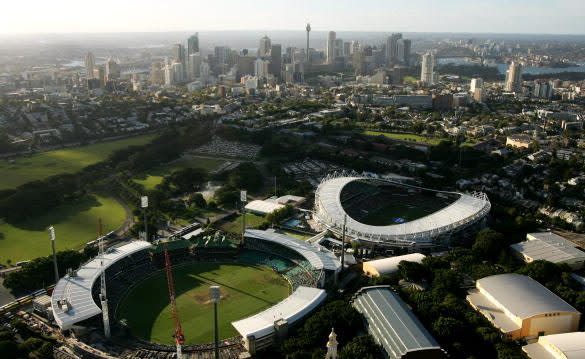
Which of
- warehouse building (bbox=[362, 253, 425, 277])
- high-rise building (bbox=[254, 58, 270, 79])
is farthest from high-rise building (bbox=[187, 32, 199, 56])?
warehouse building (bbox=[362, 253, 425, 277])

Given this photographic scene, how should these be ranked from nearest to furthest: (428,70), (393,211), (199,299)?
(199,299)
(393,211)
(428,70)

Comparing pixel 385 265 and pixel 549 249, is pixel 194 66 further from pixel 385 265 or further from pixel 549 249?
pixel 549 249

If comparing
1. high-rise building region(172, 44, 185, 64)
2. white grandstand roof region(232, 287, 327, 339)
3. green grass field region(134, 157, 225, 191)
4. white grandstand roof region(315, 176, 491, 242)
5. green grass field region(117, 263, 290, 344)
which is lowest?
green grass field region(117, 263, 290, 344)

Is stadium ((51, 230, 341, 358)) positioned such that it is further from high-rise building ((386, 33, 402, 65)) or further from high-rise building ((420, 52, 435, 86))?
high-rise building ((386, 33, 402, 65))

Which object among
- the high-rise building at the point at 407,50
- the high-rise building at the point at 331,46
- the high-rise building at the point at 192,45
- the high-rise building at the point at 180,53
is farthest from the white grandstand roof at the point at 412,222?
the high-rise building at the point at 192,45

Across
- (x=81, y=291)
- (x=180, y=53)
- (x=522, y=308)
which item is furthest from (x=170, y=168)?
(x=180, y=53)

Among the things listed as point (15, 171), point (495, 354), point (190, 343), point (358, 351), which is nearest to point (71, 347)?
point (190, 343)

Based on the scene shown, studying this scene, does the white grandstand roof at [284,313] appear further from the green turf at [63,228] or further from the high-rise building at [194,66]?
the high-rise building at [194,66]
